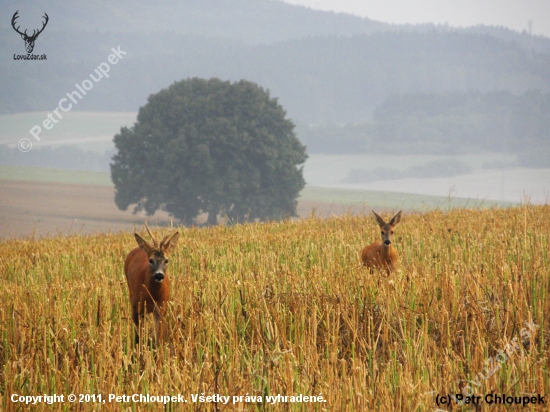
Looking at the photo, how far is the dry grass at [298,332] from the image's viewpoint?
5211 millimetres

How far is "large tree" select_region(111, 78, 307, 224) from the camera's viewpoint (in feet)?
198

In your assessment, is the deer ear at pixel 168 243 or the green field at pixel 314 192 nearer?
the deer ear at pixel 168 243

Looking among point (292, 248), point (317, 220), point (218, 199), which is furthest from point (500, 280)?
point (218, 199)

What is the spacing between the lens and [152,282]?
653 centimetres

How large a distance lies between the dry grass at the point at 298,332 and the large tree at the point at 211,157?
4800cm

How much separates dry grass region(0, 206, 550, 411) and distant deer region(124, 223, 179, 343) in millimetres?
262

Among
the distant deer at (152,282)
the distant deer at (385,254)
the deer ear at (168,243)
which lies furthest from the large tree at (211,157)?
the deer ear at (168,243)

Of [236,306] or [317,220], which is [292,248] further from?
[317,220]
